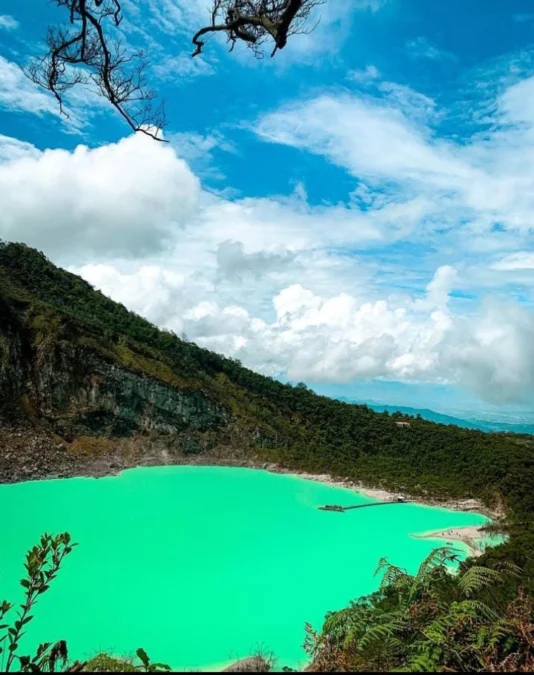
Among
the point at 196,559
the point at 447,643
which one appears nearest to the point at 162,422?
the point at 196,559

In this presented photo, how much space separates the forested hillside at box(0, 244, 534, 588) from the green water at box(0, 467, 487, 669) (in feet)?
15.3

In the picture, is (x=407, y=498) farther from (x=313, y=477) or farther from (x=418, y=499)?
(x=313, y=477)

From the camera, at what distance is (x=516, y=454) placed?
34.1 metres

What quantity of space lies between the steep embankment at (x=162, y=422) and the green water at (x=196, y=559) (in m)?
4.37

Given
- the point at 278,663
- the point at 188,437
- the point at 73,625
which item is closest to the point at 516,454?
the point at 188,437

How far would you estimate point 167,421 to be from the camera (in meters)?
37.5

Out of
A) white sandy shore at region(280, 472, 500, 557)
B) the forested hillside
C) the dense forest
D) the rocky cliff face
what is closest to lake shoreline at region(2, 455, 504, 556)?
white sandy shore at region(280, 472, 500, 557)

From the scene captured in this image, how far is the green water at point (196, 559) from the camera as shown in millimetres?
10766

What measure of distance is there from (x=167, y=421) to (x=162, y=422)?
424 millimetres

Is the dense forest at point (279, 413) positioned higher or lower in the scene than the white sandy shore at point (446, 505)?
higher

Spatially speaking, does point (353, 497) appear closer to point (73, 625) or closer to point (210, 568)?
point (210, 568)

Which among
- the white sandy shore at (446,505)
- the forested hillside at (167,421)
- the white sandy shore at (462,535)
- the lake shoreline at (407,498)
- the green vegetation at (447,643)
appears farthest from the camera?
the forested hillside at (167,421)

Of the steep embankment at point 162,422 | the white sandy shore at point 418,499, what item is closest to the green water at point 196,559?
the white sandy shore at point 418,499

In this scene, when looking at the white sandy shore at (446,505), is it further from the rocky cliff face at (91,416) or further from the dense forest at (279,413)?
the rocky cliff face at (91,416)
